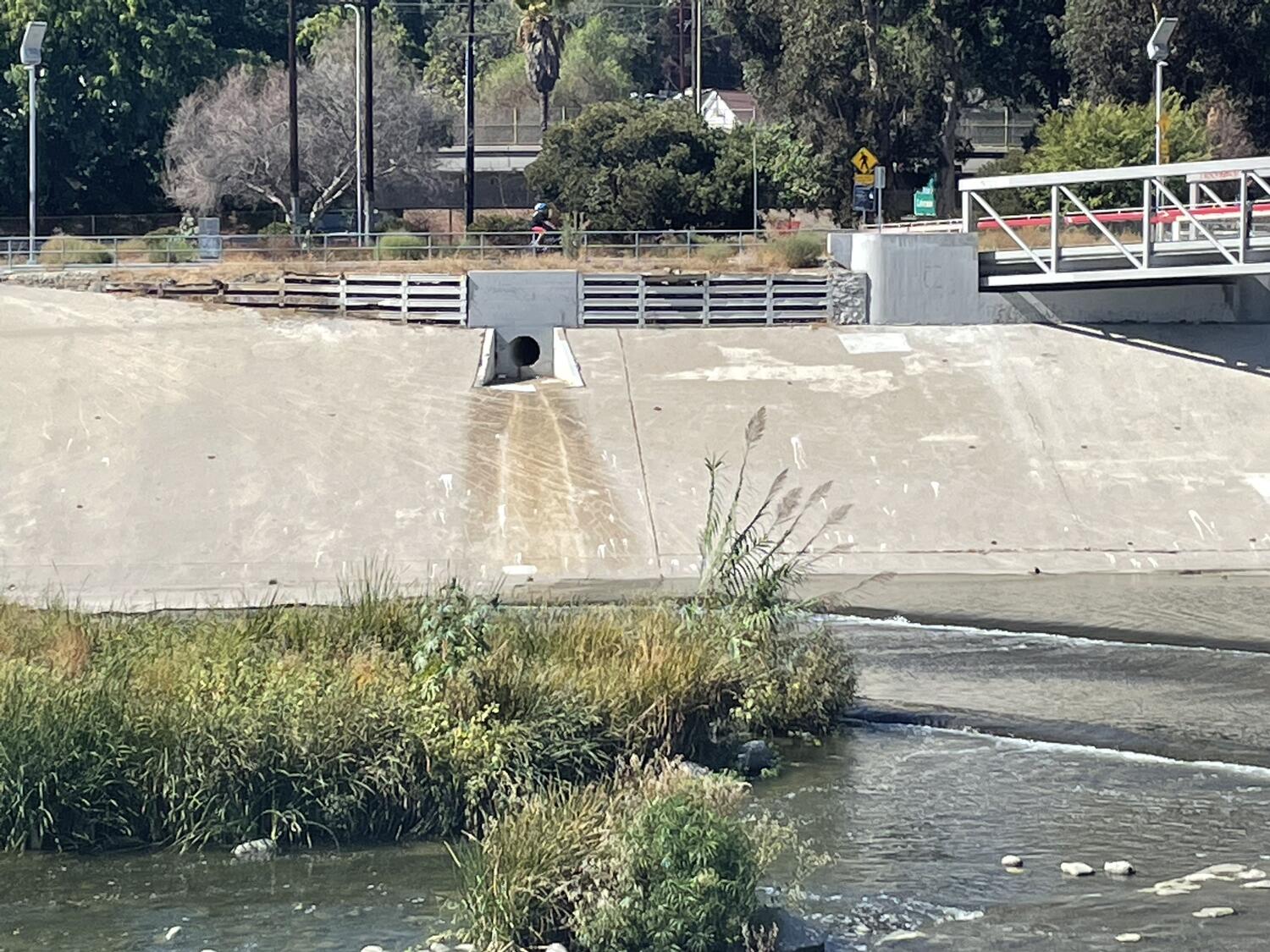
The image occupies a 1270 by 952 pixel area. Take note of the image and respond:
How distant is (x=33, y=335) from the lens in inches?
1293

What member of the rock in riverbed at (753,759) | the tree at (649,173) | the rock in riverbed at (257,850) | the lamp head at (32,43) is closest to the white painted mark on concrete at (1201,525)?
the rock in riverbed at (753,759)

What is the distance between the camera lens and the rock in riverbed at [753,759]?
49.1 feet

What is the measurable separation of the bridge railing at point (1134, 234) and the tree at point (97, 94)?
36229mm

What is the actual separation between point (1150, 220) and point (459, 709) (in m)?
21.2

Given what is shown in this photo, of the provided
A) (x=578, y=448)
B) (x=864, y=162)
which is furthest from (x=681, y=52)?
(x=578, y=448)

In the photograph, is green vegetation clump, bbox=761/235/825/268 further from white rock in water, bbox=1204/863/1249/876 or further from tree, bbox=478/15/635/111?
tree, bbox=478/15/635/111

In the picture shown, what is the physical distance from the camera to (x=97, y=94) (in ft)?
203

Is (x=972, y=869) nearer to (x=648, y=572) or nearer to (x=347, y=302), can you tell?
(x=648, y=572)

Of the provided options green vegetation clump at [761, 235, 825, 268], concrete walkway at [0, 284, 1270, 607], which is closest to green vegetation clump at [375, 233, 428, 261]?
concrete walkway at [0, 284, 1270, 607]

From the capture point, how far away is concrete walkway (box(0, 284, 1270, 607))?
83.8 feet

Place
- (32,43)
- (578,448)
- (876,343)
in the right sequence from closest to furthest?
(578,448), (876,343), (32,43)

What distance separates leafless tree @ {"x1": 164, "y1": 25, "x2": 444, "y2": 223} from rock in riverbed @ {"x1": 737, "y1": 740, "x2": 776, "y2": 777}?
49.4m

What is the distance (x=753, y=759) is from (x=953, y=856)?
2519 mm

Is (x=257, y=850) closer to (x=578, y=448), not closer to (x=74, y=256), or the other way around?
(x=578, y=448)
